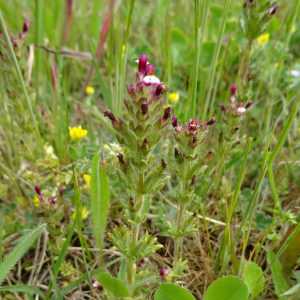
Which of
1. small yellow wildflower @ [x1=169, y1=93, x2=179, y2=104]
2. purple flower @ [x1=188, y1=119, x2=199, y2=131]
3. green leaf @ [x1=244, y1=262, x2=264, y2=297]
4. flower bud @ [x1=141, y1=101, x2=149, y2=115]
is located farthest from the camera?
small yellow wildflower @ [x1=169, y1=93, x2=179, y2=104]

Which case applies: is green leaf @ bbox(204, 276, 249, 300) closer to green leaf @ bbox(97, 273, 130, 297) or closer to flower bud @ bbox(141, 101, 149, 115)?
green leaf @ bbox(97, 273, 130, 297)

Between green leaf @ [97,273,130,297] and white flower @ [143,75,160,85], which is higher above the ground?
white flower @ [143,75,160,85]

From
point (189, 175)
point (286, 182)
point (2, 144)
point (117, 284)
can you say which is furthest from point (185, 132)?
point (2, 144)

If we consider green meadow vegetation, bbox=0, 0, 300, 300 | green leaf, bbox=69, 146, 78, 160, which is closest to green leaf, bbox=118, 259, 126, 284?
green meadow vegetation, bbox=0, 0, 300, 300

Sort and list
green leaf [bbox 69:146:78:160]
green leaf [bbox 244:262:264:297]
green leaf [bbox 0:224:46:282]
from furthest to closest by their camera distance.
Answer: green leaf [bbox 69:146:78:160]
green leaf [bbox 244:262:264:297]
green leaf [bbox 0:224:46:282]

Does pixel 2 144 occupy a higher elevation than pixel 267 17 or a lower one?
lower

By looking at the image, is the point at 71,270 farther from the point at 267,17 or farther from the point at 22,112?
the point at 267,17

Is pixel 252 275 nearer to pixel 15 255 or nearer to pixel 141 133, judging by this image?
pixel 141 133
